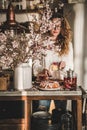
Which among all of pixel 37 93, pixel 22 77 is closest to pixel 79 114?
pixel 37 93

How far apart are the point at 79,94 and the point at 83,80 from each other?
924mm

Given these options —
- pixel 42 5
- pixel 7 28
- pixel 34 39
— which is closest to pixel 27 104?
pixel 34 39

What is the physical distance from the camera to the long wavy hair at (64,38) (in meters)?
3.77

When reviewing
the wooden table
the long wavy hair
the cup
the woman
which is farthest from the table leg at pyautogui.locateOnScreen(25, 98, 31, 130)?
the long wavy hair

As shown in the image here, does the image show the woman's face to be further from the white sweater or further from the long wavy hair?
the white sweater

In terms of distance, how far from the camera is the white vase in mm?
3130

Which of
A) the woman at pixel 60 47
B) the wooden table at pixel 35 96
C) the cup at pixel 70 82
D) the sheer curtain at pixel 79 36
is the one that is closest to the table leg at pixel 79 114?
the wooden table at pixel 35 96

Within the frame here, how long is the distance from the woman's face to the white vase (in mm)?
775

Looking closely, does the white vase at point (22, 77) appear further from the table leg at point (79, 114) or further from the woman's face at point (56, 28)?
the woman's face at point (56, 28)

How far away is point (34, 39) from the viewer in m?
3.32

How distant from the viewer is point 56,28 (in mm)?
3738

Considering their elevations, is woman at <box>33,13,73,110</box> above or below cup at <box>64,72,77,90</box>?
above

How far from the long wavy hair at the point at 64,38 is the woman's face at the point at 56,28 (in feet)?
0.20

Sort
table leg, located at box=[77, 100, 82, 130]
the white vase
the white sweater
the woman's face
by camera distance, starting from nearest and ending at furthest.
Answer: table leg, located at box=[77, 100, 82, 130], the white vase, the woman's face, the white sweater
